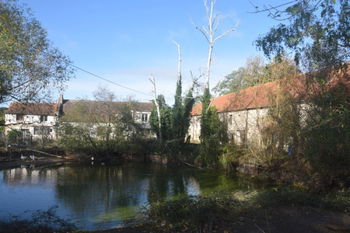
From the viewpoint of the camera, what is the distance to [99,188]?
19047 millimetres

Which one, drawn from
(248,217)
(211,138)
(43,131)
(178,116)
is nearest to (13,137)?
(43,131)

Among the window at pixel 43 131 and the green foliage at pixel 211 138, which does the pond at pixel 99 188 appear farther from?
the window at pixel 43 131

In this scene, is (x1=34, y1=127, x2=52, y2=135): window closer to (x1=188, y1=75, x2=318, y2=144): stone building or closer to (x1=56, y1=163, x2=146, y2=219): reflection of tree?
(x1=56, y1=163, x2=146, y2=219): reflection of tree

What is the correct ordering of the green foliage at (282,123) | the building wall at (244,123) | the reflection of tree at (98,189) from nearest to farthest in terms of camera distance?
the reflection of tree at (98,189) → the green foliage at (282,123) → the building wall at (244,123)

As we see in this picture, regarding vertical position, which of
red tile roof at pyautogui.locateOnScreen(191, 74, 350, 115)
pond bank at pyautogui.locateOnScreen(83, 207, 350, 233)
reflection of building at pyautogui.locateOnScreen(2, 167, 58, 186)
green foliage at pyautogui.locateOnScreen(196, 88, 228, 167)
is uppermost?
red tile roof at pyautogui.locateOnScreen(191, 74, 350, 115)

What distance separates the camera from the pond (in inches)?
522

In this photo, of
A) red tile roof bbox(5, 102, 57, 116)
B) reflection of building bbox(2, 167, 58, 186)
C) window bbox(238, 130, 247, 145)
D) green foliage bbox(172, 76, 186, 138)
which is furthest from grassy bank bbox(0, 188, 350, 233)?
green foliage bbox(172, 76, 186, 138)

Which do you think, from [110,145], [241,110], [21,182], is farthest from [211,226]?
[110,145]

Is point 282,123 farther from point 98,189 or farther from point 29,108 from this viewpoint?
point 29,108

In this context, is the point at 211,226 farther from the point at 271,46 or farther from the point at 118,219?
the point at 118,219

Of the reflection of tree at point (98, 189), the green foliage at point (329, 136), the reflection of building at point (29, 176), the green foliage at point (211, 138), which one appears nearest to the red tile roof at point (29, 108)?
the reflection of tree at point (98, 189)

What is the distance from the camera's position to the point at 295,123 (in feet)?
55.6

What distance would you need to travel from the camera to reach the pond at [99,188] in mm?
13258

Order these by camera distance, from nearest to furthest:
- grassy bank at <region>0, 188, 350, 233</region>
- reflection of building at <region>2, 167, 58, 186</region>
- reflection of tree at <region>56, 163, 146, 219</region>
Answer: grassy bank at <region>0, 188, 350, 233</region> → reflection of tree at <region>56, 163, 146, 219</region> → reflection of building at <region>2, 167, 58, 186</region>
